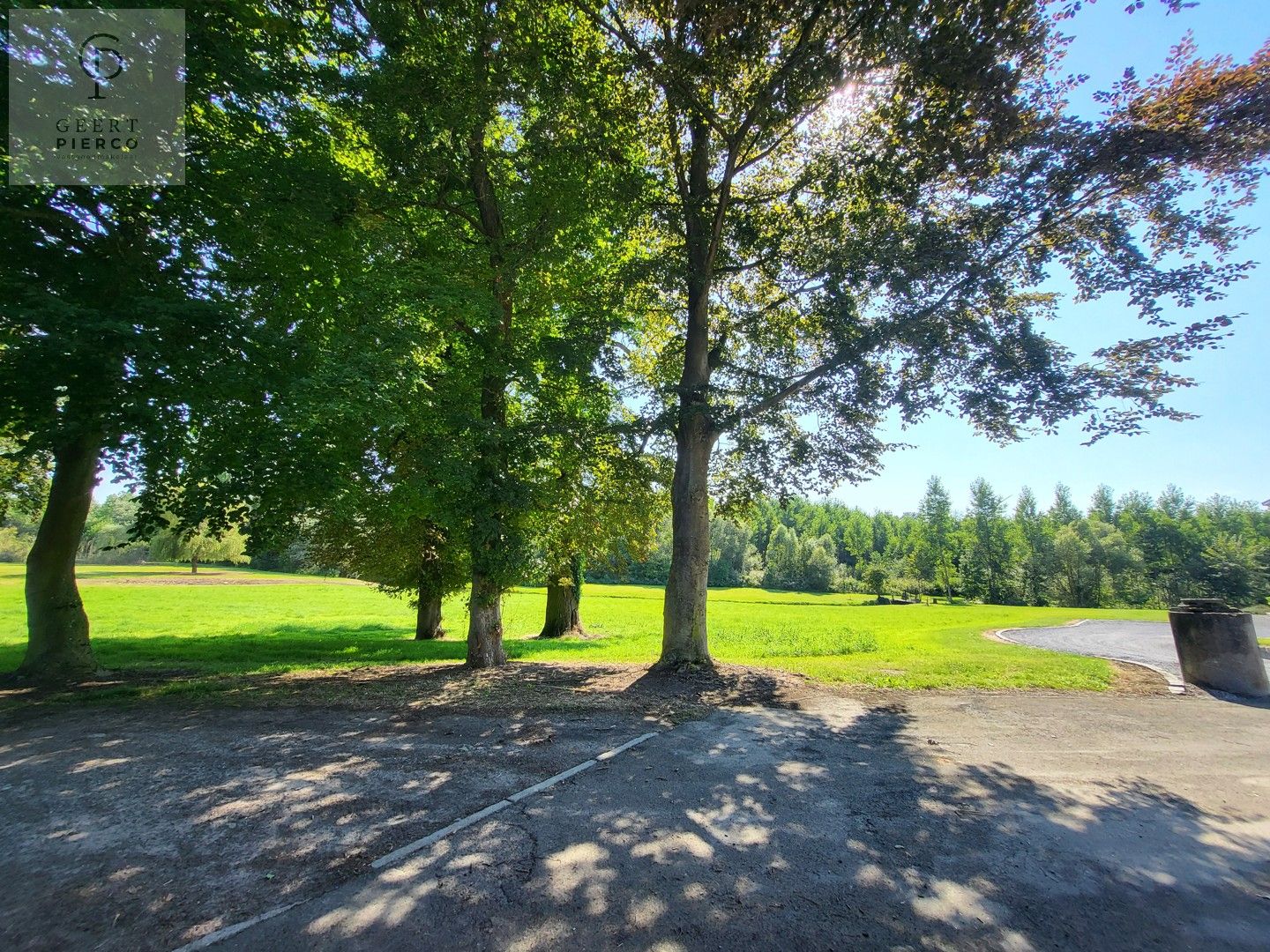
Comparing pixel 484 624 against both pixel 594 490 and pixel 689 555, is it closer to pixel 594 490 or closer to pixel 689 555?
pixel 594 490

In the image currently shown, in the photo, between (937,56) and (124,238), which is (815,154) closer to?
(937,56)

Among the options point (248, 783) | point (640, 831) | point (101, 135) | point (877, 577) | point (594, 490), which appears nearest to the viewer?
point (640, 831)

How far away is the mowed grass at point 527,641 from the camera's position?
10.6 metres

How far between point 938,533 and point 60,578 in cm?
8446

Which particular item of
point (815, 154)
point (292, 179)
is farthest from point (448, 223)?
point (815, 154)

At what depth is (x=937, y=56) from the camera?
25.4ft

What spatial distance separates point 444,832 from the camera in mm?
3754

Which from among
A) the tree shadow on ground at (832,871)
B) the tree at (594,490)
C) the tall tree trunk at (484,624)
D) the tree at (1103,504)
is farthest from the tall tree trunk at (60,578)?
the tree at (1103,504)

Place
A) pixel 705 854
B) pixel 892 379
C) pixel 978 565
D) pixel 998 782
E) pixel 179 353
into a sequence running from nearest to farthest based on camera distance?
pixel 705 854, pixel 998 782, pixel 179 353, pixel 892 379, pixel 978 565

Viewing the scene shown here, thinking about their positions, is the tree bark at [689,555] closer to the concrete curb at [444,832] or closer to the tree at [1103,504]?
the concrete curb at [444,832]

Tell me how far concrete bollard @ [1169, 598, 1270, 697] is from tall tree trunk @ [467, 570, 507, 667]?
11617mm

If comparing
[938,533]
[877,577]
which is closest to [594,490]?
[877,577]

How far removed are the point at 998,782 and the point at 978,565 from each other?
7798 centimetres

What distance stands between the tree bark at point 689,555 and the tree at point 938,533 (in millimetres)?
69917
